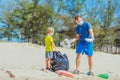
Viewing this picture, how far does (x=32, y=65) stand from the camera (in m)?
15.2

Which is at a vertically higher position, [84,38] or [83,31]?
[83,31]

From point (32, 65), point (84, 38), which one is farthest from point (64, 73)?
point (32, 65)

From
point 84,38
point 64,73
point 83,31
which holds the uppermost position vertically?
point 83,31

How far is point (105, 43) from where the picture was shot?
5366cm

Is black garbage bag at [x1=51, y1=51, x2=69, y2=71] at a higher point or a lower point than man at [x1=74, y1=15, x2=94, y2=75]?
lower

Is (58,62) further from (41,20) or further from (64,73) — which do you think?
(41,20)

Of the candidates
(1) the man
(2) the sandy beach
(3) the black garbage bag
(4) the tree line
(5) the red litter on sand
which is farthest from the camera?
(4) the tree line

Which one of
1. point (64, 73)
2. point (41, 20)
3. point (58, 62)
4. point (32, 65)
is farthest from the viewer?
point (41, 20)

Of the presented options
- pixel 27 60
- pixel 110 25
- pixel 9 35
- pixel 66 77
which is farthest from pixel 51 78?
pixel 110 25

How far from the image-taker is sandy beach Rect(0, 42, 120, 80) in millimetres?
10497

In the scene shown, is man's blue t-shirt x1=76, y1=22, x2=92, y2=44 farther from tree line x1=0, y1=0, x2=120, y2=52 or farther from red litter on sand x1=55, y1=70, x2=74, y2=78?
tree line x1=0, y1=0, x2=120, y2=52

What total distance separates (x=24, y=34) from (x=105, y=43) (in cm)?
Result: 1334

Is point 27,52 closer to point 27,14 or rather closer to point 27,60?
point 27,60

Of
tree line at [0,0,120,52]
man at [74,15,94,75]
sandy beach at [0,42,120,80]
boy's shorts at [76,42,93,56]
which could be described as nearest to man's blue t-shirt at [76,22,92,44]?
man at [74,15,94,75]
